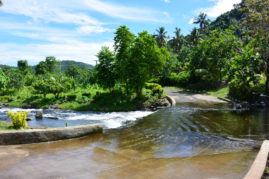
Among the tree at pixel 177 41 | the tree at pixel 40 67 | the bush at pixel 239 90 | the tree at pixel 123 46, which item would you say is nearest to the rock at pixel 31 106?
the tree at pixel 123 46

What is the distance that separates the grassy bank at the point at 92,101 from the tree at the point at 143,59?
1.59 meters

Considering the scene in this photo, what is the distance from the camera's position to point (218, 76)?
Result: 28422mm

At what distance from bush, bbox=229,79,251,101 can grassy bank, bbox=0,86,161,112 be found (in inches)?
281

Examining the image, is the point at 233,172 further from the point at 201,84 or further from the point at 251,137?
the point at 201,84

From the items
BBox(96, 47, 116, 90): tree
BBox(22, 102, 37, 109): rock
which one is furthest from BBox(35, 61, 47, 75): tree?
BBox(96, 47, 116, 90): tree

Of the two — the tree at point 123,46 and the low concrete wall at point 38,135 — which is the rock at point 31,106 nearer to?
the tree at point 123,46

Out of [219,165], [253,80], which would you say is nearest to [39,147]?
[219,165]

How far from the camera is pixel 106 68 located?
72.5 feet

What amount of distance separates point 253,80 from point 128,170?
55.3 ft

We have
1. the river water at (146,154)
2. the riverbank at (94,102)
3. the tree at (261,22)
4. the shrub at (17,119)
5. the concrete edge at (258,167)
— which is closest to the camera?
the concrete edge at (258,167)

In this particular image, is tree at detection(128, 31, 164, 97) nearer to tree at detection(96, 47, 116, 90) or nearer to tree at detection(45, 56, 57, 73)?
tree at detection(96, 47, 116, 90)

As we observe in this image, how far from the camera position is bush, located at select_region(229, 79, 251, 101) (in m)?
18.1

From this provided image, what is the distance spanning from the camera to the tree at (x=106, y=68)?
71.6ft

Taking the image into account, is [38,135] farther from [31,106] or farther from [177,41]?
[177,41]
